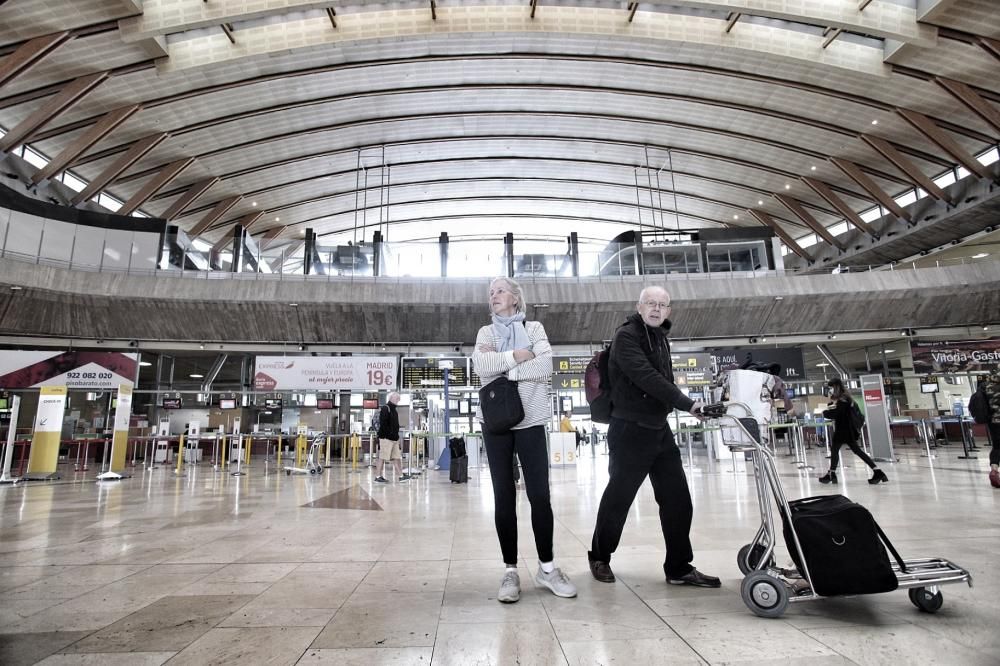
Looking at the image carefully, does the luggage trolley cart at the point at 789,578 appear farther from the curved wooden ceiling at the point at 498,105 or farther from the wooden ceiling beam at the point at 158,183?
the wooden ceiling beam at the point at 158,183

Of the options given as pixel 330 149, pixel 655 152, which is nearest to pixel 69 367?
pixel 330 149

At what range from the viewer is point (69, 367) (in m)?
16.9

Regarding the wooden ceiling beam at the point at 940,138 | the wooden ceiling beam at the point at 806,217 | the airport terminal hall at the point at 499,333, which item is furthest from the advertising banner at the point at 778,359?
the wooden ceiling beam at the point at 806,217

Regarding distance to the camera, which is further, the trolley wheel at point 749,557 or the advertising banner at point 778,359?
the advertising banner at point 778,359

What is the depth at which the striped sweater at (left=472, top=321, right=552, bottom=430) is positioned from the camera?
2.67 meters

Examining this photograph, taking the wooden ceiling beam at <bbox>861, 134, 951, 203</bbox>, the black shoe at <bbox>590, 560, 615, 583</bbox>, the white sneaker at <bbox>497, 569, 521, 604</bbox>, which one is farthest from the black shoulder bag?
the wooden ceiling beam at <bbox>861, 134, 951, 203</bbox>

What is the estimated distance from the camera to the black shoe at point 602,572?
2779mm

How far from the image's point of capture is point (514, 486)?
105 inches

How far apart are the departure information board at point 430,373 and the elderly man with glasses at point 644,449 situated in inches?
513

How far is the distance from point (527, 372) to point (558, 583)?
3.57 feet

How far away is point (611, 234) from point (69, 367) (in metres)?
31.5

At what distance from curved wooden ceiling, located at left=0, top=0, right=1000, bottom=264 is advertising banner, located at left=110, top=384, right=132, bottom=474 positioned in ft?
39.6

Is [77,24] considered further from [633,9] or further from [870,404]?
[870,404]

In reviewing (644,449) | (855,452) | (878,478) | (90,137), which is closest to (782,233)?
(878,478)
